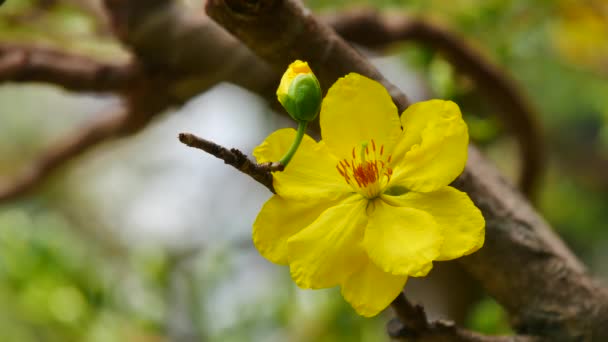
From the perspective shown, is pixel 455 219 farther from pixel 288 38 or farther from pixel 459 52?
pixel 459 52

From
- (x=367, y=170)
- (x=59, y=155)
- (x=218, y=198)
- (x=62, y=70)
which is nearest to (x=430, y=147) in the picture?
(x=367, y=170)

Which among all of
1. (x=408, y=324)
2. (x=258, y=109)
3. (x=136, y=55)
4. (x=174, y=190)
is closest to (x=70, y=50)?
(x=136, y=55)

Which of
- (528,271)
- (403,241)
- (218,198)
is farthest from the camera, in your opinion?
(218,198)

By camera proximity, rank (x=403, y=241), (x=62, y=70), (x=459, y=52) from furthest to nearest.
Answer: (x=459, y=52) < (x=62, y=70) < (x=403, y=241)

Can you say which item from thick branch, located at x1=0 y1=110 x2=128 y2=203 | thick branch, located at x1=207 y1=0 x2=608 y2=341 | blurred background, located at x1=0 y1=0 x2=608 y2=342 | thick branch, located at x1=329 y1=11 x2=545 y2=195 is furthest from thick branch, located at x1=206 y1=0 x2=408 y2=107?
thick branch, located at x1=0 y1=110 x2=128 y2=203

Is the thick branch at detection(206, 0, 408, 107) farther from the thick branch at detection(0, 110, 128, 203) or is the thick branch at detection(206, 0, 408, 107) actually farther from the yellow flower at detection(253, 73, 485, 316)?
Result: the thick branch at detection(0, 110, 128, 203)

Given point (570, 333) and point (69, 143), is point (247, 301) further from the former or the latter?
point (570, 333)
